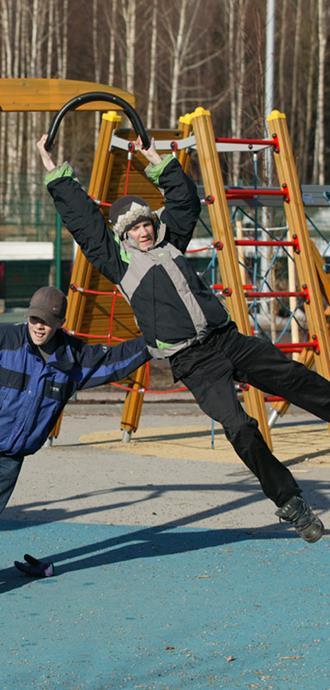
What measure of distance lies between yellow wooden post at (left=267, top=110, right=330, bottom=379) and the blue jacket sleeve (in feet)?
11.9

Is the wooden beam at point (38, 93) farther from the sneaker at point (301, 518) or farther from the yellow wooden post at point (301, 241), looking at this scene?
the sneaker at point (301, 518)

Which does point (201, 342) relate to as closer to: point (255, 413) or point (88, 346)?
point (88, 346)

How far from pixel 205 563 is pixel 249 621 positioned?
1.09 metres

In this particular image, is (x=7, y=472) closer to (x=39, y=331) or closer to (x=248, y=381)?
(x=39, y=331)

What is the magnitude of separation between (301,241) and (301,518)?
3.89 meters

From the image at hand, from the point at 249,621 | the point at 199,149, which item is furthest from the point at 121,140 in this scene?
the point at 249,621

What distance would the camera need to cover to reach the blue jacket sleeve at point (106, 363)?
5.89m

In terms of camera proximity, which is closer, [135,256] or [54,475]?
[135,256]

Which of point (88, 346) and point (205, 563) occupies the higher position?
point (88, 346)

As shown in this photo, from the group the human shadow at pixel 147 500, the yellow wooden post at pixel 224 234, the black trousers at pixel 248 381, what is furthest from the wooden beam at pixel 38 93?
the black trousers at pixel 248 381

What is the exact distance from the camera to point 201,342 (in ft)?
19.6

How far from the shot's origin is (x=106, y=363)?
5.91 metres

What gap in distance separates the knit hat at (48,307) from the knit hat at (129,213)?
53cm

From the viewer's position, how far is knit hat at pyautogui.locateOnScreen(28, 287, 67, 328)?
5617 mm
